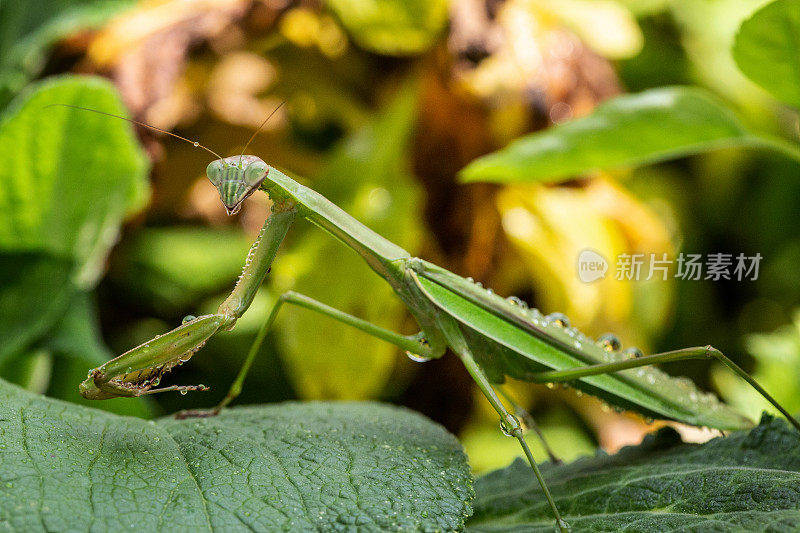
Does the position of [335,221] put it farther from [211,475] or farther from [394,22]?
[394,22]

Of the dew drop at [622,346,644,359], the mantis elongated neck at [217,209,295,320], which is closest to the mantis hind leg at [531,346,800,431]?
the dew drop at [622,346,644,359]

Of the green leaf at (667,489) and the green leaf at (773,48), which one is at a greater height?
the green leaf at (773,48)

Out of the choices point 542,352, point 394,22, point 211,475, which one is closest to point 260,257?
point 211,475

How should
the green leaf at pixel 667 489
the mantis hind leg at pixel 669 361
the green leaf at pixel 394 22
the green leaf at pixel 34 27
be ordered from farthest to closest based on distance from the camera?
the green leaf at pixel 394 22, the green leaf at pixel 34 27, the mantis hind leg at pixel 669 361, the green leaf at pixel 667 489

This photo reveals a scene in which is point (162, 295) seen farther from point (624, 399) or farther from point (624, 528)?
point (624, 528)

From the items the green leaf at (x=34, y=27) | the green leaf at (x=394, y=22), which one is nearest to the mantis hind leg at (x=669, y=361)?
the green leaf at (x=394, y=22)

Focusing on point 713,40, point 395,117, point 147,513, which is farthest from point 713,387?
point 147,513

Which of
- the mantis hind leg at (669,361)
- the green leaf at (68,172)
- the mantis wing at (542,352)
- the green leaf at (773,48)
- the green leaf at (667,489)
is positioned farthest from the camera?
the green leaf at (68,172)

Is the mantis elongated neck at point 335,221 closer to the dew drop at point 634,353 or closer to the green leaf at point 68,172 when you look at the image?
the dew drop at point 634,353
